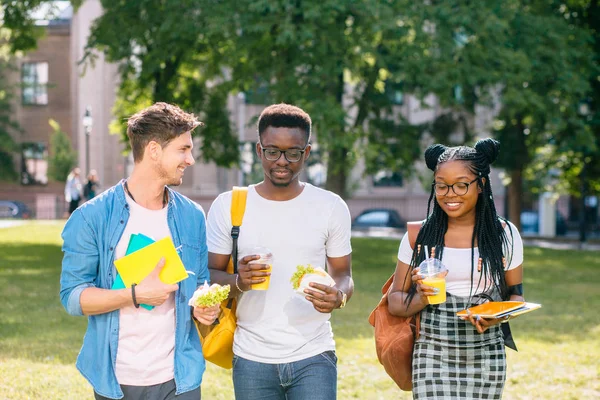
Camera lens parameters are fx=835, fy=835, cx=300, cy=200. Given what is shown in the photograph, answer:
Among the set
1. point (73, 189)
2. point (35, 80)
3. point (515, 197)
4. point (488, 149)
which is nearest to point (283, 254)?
point (488, 149)

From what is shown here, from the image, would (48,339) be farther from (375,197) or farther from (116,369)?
(375,197)

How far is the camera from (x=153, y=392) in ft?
12.1

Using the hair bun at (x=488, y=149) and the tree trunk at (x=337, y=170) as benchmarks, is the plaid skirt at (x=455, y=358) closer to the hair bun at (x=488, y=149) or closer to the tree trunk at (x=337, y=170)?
the hair bun at (x=488, y=149)

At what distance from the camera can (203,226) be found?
397cm

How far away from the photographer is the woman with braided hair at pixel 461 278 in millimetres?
4141

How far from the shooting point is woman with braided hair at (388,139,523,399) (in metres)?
4.14

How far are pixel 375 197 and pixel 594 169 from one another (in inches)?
670

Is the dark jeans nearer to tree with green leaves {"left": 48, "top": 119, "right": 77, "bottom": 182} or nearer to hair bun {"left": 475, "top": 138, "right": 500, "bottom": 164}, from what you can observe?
hair bun {"left": 475, "top": 138, "right": 500, "bottom": 164}

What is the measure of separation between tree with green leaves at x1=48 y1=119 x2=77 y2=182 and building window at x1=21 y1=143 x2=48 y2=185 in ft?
14.0

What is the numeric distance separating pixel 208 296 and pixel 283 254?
58cm

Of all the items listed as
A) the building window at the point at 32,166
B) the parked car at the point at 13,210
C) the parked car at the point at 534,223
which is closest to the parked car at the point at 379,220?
the parked car at the point at 534,223

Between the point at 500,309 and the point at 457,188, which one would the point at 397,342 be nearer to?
the point at 500,309

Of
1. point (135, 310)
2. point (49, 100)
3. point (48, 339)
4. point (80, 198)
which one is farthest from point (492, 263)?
point (49, 100)

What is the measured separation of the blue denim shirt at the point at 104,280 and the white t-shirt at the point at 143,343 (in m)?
0.04
